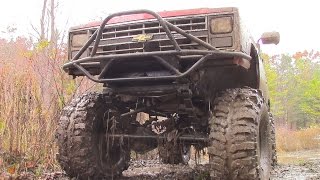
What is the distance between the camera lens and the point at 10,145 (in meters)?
5.39

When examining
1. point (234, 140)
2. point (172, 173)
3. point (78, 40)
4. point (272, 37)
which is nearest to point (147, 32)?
point (78, 40)

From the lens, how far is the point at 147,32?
4289 millimetres

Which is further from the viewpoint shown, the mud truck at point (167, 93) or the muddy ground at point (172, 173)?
the muddy ground at point (172, 173)

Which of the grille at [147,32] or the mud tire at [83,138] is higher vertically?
the grille at [147,32]

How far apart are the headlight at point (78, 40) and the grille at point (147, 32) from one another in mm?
309

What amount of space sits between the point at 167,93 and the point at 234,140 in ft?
3.24

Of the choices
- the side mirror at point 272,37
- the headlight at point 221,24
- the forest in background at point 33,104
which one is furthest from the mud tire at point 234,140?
the forest in background at point 33,104

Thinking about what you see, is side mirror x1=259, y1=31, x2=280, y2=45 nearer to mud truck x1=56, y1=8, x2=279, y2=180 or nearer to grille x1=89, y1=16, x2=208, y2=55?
mud truck x1=56, y1=8, x2=279, y2=180

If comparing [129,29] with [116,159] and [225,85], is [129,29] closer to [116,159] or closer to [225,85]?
[225,85]

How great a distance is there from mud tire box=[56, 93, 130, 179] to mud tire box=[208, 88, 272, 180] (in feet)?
5.03

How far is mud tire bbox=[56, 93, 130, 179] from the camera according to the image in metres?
4.89

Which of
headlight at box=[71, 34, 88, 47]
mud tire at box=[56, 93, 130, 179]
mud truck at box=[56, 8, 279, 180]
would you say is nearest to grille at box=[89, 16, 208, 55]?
mud truck at box=[56, 8, 279, 180]

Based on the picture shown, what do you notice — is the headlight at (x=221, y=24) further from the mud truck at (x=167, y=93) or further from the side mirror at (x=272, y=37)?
the side mirror at (x=272, y=37)

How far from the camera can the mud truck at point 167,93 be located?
4031 millimetres
